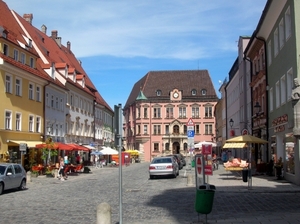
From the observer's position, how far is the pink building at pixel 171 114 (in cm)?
9825

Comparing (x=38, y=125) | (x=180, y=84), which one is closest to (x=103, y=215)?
(x=38, y=125)

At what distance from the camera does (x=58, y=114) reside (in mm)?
48094

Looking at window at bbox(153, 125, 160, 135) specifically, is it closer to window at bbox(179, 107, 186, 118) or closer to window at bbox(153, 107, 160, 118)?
window at bbox(153, 107, 160, 118)

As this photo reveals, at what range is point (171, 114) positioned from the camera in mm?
100188

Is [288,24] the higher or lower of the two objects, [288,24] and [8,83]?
the higher

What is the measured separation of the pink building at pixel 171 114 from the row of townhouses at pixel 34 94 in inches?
1418

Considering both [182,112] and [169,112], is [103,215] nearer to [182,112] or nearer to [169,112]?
[169,112]

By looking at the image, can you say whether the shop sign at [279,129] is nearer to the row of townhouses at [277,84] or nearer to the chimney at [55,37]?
the row of townhouses at [277,84]

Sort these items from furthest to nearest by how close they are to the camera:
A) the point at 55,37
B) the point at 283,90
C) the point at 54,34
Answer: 1. the point at 54,34
2. the point at 55,37
3. the point at 283,90

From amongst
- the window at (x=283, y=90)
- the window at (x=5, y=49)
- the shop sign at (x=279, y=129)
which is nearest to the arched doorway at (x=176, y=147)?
the window at (x=5, y=49)

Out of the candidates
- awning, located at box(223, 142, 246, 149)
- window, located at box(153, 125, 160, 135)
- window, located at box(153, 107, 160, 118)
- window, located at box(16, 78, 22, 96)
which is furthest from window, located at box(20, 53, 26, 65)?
window, located at box(153, 107, 160, 118)

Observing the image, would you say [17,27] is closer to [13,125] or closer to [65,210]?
[13,125]

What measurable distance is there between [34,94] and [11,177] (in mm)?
18763

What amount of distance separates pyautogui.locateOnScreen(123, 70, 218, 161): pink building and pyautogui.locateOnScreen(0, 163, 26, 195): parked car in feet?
239
